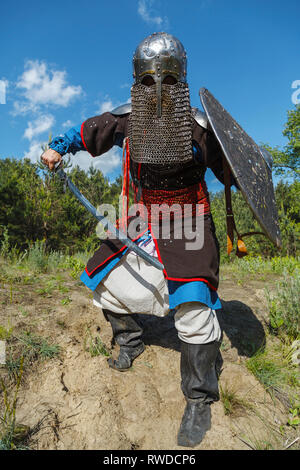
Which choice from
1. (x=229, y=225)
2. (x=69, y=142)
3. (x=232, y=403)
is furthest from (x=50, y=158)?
(x=232, y=403)

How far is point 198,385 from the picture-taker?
1927mm

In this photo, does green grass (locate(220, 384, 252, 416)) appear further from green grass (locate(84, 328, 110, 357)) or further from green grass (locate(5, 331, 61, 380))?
green grass (locate(5, 331, 61, 380))

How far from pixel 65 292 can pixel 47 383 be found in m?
1.32

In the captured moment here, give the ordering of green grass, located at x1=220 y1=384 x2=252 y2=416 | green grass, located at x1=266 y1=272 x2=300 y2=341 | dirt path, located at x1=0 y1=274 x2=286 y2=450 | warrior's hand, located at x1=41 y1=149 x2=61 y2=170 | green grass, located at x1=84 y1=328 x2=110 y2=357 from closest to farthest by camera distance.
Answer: dirt path, located at x1=0 y1=274 x2=286 y2=450
green grass, located at x1=220 y1=384 x2=252 y2=416
warrior's hand, located at x1=41 y1=149 x2=61 y2=170
green grass, located at x1=84 y1=328 x2=110 y2=357
green grass, located at x1=266 y1=272 x2=300 y2=341

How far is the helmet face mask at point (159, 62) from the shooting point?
2037mm

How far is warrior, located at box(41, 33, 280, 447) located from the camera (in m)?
1.93

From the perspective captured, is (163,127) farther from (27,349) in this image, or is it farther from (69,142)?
(27,349)

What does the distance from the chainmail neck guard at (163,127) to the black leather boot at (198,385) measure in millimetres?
1214

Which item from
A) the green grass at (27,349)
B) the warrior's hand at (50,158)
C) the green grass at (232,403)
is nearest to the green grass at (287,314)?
the green grass at (232,403)

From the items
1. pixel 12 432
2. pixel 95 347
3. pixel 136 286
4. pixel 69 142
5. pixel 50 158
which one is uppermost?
pixel 69 142

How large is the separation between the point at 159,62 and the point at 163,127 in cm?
42

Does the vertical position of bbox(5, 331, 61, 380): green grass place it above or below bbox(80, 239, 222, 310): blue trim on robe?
below

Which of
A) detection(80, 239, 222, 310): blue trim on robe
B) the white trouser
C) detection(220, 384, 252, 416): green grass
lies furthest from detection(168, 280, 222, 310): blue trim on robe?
detection(220, 384, 252, 416): green grass

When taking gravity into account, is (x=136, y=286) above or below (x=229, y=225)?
below
